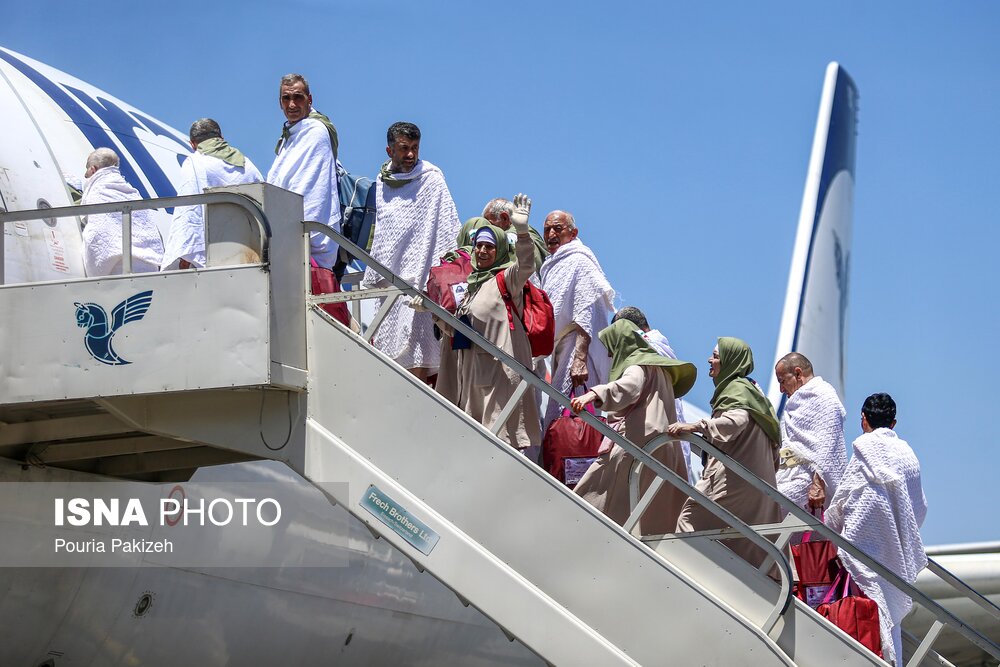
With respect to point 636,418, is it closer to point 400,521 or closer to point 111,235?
point 400,521

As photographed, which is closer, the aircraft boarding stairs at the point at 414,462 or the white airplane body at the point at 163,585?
the aircraft boarding stairs at the point at 414,462

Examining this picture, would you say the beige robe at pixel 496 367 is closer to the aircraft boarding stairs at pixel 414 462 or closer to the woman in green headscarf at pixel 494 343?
the woman in green headscarf at pixel 494 343

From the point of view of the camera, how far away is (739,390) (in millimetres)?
6941

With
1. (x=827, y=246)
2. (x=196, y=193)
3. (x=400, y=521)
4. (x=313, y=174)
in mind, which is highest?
(x=313, y=174)

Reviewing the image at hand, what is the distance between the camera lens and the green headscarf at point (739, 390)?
6848 millimetres

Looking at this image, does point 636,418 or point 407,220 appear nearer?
point 636,418

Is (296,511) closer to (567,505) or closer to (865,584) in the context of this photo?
(567,505)

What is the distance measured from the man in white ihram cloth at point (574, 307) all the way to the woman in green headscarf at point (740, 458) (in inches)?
38.0

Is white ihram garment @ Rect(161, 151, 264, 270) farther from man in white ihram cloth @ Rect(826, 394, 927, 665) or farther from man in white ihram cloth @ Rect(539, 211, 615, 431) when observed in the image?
man in white ihram cloth @ Rect(826, 394, 927, 665)

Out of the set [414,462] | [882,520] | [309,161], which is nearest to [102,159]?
[309,161]

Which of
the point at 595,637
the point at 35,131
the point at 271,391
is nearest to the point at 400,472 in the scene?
the point at 271,391

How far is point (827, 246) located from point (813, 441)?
15.7m

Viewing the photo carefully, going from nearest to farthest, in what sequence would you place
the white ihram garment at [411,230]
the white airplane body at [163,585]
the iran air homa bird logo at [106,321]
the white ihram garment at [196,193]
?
the iran air homa bird logo at [106,321], the white ihram garment at [196,193], the white airplane body at [163,585], the white ihram garment at [411,230]

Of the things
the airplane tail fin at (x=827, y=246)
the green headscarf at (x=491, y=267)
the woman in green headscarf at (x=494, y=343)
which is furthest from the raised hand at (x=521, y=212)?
the airplane tail fin at (x=827, y=246)
